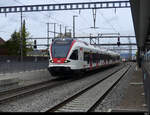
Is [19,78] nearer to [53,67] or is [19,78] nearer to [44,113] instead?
[53,67]

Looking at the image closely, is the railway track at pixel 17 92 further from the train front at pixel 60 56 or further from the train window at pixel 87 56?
the train window at pixel 87 56

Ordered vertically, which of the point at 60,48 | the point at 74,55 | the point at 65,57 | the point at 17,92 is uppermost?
the point at 60,48

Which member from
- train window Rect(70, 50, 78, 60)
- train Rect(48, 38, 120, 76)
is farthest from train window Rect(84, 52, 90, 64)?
train window Rect(70, 50, 78, 60)

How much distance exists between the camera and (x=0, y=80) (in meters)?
15.8

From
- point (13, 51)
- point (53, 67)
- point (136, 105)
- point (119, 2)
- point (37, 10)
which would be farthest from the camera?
point (13, 51)

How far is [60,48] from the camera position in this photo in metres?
19.0

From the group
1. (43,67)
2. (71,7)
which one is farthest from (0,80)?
(71,7)

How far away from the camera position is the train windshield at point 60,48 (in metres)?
18.8

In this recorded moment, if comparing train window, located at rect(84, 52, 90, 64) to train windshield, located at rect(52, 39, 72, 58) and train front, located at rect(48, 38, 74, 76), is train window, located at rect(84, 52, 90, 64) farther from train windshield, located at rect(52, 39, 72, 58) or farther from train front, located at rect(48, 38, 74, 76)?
train windshield, located at rect(52, 39, 72, 58)

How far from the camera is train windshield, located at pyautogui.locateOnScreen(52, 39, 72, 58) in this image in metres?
18.8

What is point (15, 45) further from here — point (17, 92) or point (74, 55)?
point (17, 92)

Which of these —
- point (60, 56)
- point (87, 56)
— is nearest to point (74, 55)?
point (60, 56)

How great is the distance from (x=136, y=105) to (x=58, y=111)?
2970 mm

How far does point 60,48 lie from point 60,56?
2.20 ft
